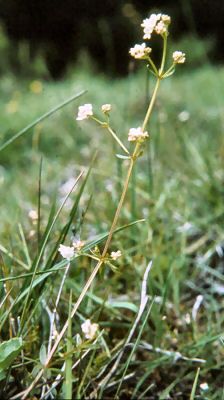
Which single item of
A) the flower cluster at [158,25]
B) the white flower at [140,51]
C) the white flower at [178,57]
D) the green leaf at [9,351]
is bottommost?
the green leaf at [9,351]

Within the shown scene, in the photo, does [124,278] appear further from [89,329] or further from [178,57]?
[178,57]

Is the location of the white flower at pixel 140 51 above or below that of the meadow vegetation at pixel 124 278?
above

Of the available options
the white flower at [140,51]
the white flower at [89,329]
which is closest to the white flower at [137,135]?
the white flower at [140,51]

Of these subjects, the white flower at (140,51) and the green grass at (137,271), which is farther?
the green grass at (137,271)

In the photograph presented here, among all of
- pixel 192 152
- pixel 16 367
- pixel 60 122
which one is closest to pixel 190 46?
pixel 60 122

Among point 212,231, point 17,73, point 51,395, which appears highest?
point 51,395

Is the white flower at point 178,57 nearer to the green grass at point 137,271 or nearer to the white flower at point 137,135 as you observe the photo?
the white flower at point 137,135

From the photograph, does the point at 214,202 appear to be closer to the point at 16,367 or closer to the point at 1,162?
the point at 16,367

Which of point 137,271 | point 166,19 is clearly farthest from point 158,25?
point 137,271
